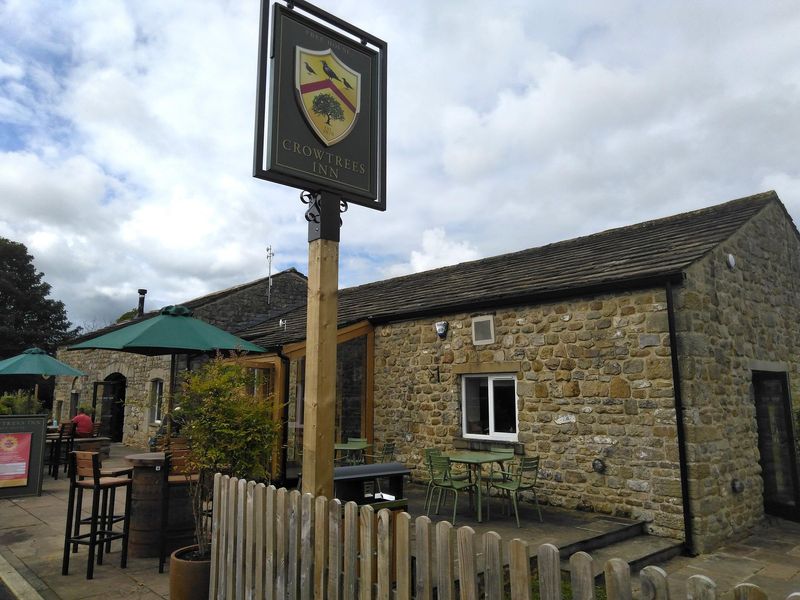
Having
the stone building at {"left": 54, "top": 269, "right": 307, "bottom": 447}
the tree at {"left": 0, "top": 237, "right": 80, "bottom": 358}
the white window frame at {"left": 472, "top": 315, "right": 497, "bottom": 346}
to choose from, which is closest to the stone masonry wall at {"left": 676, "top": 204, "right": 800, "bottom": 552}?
the white window frame at {"left": 472, "top": 315, "right": 497, "bottom": 346}

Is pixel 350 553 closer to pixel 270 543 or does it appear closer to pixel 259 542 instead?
pixel 270 543

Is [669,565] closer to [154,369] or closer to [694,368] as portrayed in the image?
[694,368]

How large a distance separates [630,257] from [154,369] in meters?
14.6

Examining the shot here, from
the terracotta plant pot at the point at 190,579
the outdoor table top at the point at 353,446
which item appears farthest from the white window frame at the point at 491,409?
the terracotta plant pot at the point at 190,579

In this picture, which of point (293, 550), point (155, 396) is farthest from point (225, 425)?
point (155, 396)

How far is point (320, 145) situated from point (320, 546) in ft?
10.1

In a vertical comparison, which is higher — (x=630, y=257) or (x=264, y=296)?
(x=264, y=296)

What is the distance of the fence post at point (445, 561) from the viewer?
269 cm

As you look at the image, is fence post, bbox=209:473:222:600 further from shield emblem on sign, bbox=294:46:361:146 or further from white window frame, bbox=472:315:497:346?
white window frame, bbox=472:315:497:346

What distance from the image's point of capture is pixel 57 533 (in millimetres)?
6965

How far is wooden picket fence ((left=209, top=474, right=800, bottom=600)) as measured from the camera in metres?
2.21

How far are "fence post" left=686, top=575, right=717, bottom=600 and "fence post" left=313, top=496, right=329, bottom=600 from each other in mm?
2069

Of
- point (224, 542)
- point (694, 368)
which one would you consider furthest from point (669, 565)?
point (224, 542)

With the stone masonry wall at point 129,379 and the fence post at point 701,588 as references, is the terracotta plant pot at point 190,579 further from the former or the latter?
the stone masonry wall at point 129,379
